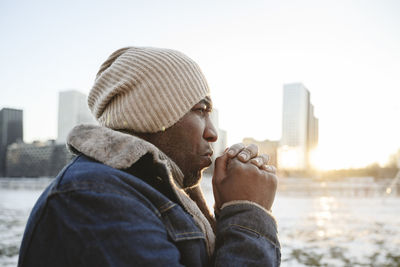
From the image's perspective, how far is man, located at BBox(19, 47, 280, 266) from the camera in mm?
956

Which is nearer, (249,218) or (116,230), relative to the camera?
(116,230)

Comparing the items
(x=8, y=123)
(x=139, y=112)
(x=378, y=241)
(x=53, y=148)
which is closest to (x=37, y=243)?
(x=139, y=112)

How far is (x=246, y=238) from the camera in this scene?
122 centimetres

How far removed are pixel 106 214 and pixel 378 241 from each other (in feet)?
28.5

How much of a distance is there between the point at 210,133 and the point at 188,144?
0.42ft

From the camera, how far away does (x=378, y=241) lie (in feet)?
26.2

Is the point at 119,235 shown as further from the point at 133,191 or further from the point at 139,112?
the point at 139,112

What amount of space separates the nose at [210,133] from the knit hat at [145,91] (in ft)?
0.43

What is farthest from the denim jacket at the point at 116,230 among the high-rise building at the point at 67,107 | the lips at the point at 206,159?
the high-rise building at the point at 67,107

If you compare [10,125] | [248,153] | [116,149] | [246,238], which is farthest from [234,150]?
[10,125]

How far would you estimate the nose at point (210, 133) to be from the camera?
1626 millimetres

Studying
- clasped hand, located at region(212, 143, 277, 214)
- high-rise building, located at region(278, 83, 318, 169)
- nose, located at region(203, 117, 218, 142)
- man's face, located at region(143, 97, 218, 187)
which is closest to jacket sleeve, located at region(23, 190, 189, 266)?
clasped hand, located at region(212, 143, 277, 214)

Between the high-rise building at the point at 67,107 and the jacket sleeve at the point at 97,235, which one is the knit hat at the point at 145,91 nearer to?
the jacket sleeve at the point at 97,235

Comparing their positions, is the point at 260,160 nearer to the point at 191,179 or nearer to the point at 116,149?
the point at 191,179
